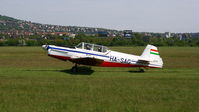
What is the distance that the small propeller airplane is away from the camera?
49.3 ft

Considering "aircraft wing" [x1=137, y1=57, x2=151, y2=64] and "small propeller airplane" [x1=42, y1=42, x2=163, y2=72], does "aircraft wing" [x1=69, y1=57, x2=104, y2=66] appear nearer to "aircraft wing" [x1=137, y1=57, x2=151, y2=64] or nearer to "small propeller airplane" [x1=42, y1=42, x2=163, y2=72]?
"small propeller airplane" [x1=42, y1=42, x2=163, y2=72]

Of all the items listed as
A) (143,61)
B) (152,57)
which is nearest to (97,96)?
(143,61)

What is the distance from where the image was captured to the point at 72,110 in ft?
23.6

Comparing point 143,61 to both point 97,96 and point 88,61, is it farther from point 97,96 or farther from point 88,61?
point 97,96

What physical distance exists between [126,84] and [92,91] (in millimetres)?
2011

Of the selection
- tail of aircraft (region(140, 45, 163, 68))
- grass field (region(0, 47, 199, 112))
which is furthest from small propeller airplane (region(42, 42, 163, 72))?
grass field (region(0, 47, 199, 112))

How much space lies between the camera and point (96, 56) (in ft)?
49.5

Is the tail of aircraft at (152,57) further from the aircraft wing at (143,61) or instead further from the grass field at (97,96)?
the grass field at (97,96)

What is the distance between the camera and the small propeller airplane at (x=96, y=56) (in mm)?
15023

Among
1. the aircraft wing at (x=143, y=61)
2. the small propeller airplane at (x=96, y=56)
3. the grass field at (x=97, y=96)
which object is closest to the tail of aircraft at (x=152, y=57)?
the small propeller airplane at (x=96, y=56)

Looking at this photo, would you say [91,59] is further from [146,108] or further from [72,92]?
[146,108]

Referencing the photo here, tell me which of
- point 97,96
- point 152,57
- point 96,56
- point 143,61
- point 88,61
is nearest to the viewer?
point 97,96

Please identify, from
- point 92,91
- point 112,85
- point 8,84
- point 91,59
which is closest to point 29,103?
point 92,91

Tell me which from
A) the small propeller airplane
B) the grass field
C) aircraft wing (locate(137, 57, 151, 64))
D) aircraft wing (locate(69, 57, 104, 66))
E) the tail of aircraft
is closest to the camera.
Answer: the grass field
